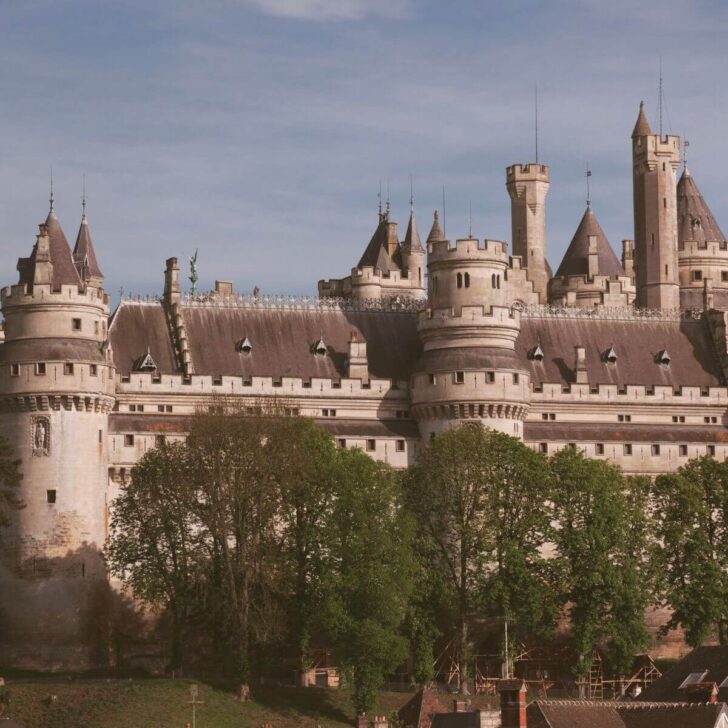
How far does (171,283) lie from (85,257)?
6020 mm

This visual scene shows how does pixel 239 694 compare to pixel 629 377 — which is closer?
pixel 239 694

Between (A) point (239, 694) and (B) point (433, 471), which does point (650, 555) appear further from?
(A) point (239, 694)

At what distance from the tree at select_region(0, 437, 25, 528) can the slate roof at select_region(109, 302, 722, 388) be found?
33.6 feet

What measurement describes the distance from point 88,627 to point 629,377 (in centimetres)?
3673

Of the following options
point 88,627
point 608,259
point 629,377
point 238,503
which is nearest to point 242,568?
point 238,503

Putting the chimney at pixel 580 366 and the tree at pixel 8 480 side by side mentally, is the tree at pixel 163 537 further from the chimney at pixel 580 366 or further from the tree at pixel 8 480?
the chimney at pixel 580 366

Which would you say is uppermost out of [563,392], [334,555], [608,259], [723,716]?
[608,259]

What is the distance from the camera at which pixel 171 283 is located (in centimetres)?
14400

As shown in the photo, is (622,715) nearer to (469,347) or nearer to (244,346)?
(469,347)

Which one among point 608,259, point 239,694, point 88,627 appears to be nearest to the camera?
point 239,694

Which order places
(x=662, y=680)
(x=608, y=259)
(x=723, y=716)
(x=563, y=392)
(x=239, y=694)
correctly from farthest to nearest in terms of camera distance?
(x=608, y=259), (x=563, y=392), (x=239, y=694), (x=662, y=680), (x=723, y=716)

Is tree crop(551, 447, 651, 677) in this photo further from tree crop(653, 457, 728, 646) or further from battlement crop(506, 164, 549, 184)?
battlement crop(506, 164, 549, 184)

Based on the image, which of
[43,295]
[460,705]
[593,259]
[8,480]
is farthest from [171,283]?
[460,705]

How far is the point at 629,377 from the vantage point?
149m
